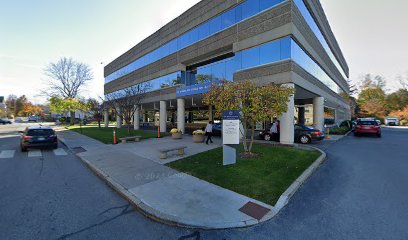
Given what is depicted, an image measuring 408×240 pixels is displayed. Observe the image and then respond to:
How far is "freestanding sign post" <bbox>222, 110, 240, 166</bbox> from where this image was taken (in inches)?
289

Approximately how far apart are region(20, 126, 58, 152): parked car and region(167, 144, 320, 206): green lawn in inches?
342

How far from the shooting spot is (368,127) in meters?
17.5

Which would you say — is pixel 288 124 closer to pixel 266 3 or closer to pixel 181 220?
pixel 266 3

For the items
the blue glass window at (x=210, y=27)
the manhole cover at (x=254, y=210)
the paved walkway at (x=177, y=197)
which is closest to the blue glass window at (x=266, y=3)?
the blue glass window at (x=210, y=27)

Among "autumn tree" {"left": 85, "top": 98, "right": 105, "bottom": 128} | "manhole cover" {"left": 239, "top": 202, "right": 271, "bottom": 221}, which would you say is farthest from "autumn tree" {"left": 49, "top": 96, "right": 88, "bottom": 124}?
"manhole cover" {"left": 239, "top": 202, "right": 271, "bottom": 221}

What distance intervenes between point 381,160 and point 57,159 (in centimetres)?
1569

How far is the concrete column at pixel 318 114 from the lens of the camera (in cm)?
1665

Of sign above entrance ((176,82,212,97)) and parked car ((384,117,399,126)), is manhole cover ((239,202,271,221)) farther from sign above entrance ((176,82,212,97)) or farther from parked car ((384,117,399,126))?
parked car ((384,117,399,126))

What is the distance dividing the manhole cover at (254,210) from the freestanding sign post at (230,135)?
118 inches

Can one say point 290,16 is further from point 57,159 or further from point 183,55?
point 57,159

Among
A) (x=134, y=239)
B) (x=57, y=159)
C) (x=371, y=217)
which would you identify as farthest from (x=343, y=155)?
(x=57, y=159)

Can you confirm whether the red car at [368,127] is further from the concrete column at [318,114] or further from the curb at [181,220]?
the curb at [181,220]

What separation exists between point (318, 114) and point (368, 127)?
17.1 feet

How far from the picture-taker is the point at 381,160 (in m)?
8.52
